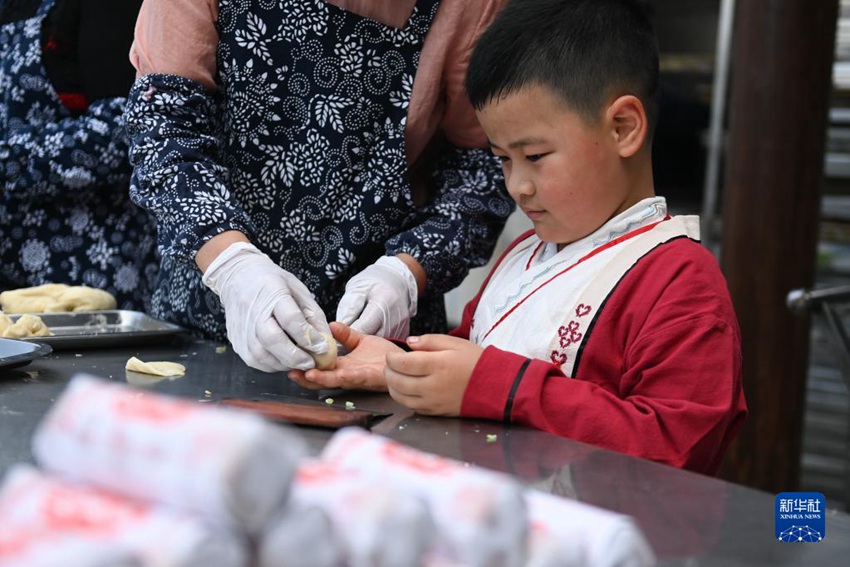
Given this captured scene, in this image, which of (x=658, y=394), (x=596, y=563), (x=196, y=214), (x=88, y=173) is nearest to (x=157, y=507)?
(x=596, y=563)

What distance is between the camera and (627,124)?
1.65 meters

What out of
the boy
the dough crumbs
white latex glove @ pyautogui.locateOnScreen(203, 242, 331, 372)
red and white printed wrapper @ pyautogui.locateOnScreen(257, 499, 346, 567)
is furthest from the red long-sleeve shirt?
red and white printed wrapper @ pyautogui.locateOnScreen(257, 499, 346, 567)

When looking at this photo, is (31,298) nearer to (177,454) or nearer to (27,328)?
(27,328)

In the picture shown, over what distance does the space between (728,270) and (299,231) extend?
2.38 meters

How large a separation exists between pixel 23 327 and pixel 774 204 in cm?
278

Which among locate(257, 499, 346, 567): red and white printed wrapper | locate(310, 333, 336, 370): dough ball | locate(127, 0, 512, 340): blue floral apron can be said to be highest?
locate(127, 0, 512, 340): blue floral apron

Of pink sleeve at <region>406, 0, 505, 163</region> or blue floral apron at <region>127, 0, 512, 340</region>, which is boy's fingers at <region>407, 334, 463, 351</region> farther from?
pink sleeve at <region>406, 0, 505, 163</region>

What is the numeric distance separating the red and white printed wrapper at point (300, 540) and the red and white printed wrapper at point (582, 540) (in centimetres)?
15

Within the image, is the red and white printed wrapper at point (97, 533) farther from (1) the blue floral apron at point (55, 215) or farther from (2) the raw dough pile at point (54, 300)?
(1) the blue floral apron at point (55, 215)

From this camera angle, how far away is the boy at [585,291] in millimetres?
1396

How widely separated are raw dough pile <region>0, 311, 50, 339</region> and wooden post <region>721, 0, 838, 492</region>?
271cm

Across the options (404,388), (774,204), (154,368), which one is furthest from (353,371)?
(774,204)

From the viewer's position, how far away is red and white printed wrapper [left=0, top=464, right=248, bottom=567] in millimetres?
590

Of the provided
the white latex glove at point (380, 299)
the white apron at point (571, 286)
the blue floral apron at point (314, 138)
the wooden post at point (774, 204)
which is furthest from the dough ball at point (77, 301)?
the wooden post at point (774, 204)
